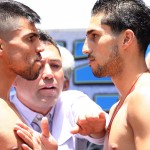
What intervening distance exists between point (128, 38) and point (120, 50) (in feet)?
0.24

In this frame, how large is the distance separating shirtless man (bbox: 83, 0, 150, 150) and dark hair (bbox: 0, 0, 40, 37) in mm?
305

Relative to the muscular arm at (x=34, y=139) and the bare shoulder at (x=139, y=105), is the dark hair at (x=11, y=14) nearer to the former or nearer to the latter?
the muscular arm at (x=34, y=139)

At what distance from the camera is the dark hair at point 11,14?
2.49m

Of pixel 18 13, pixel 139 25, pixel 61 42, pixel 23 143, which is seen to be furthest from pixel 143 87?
pixel 61 42

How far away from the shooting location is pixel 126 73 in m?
2.48

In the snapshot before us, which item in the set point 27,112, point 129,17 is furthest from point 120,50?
point 27,112

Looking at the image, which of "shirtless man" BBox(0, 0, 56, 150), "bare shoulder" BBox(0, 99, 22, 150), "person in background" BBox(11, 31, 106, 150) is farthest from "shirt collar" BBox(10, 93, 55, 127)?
"bare shoulder" BBox(0, 99, 22, 150)

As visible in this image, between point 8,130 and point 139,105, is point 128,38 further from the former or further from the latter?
point 8,130

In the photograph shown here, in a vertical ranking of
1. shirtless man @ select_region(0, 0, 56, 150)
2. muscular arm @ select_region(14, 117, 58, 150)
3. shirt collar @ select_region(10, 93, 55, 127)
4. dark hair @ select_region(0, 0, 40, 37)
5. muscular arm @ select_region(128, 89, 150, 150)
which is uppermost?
dark hair @ select_region(0, 0, 40, 37)

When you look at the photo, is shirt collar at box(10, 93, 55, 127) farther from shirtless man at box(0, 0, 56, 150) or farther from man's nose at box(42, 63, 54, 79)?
shirtless man at box(0, 0, 56, 150)

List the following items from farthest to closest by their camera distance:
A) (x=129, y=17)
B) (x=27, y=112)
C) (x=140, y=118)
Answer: (x=27, y=112) < (x=129, y=17) < (x=140, y=118)

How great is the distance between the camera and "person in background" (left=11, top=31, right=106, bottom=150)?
A: 293cm

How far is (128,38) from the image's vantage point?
2.50 metres

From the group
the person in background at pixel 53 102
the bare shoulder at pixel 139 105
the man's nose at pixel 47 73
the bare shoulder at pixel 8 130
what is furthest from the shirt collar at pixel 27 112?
the bare shoulder at pixel 139 105
